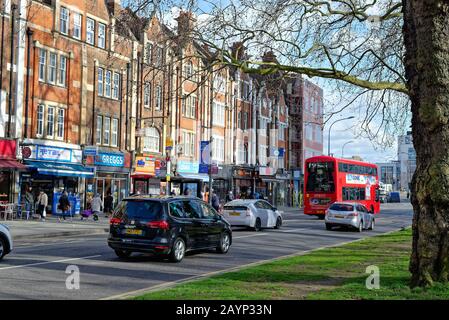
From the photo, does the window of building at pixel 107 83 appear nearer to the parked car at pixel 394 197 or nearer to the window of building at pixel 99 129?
the window of building at pixel 99 129

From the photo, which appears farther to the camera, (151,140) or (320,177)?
(151,140)

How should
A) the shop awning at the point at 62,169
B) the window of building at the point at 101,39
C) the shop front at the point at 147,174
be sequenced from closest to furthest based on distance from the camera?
the shop awning at the point at 62,169, the window of building at the point at 101,39, the shop front at the point at 147,174

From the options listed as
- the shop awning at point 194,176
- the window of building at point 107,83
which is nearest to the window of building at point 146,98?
the window of building at point 107,83

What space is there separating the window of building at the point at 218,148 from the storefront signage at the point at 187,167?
14.3 ft

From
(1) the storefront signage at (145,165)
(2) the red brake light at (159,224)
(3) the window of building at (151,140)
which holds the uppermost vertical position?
(3) the window of building at (151,140)

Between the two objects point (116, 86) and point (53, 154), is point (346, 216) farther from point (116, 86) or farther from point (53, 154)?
point (116, 86)

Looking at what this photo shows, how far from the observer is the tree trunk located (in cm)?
922

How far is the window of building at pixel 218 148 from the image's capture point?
175 ft

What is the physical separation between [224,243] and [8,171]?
1890cm

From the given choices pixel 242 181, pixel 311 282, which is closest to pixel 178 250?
pixel 311 282

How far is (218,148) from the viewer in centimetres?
5428

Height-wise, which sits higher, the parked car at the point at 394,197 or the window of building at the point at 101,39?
the window of building at the point at 101,39

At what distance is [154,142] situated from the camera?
44969 mm

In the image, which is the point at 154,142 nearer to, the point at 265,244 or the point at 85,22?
the point at 85,22
